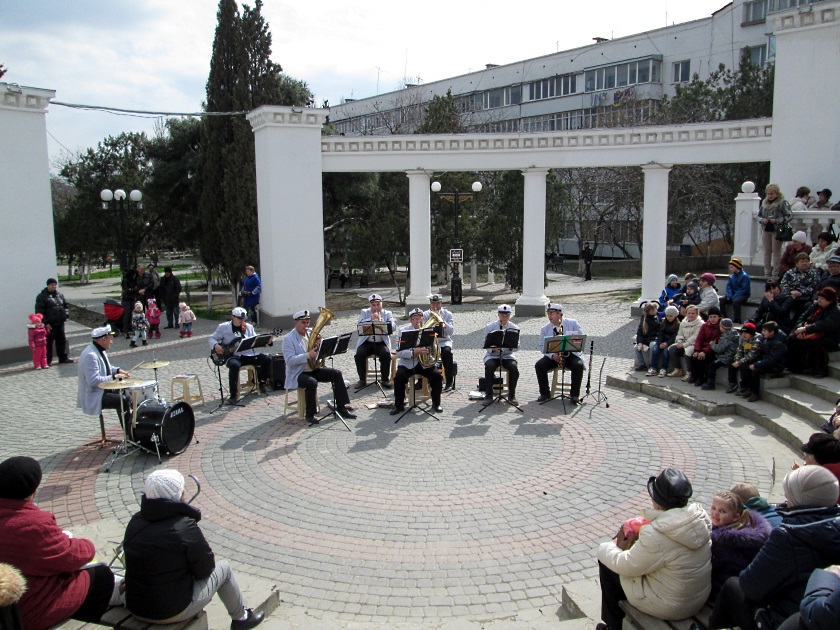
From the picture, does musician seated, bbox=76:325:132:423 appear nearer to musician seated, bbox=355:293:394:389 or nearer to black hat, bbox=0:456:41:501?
musician seated, bbox=355:293:394:389

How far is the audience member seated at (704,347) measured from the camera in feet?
37.1

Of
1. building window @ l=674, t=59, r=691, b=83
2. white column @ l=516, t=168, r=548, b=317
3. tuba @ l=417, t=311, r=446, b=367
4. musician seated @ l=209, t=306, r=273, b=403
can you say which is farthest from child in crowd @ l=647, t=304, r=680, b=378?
building window @ l=674, t=59, r=691, b=83

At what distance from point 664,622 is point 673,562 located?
42 centimetres

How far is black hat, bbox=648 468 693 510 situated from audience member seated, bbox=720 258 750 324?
10647mm

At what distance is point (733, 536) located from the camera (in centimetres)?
443

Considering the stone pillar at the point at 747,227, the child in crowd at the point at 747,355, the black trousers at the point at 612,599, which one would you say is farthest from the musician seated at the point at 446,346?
the stone pillar at the point at 747,227

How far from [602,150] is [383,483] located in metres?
14.4

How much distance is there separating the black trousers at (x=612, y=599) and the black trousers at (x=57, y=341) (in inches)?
562

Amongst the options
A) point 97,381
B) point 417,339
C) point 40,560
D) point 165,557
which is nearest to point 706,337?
point 417,339

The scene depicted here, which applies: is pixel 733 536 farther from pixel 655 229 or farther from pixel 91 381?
pixel 655 229

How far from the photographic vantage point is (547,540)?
6.59 meters

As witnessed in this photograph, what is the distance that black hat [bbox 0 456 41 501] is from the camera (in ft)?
14.1

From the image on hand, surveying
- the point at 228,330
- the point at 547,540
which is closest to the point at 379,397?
the point at 228,330

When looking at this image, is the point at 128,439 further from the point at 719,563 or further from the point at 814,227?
the point at 814,227
